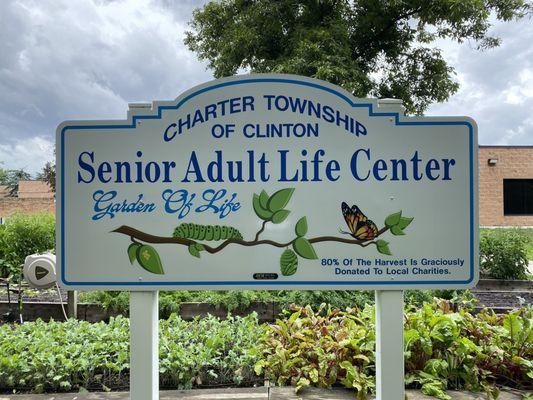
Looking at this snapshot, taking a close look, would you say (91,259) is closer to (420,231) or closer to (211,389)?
(211,389)

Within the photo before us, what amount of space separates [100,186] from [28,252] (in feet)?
25.2

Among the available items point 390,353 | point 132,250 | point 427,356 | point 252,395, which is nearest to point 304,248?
point 390,353

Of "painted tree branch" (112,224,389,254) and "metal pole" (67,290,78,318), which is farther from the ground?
"painted tree branch" (112,224,389,254)

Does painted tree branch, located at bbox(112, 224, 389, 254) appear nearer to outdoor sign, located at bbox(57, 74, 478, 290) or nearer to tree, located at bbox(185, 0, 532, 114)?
outdoor sign, located at bbox(57, 74, 478, 290)

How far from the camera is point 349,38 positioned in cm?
1259

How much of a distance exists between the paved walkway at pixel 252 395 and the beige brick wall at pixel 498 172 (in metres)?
24.5

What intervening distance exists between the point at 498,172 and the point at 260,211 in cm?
2637

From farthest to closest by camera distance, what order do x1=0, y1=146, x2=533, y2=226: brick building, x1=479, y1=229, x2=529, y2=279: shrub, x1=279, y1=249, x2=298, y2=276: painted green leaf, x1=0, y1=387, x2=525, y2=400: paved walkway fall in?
1. x1=0, y1=146, x2=533, y2=226: brick building
2. x1=479, y1=229, x2=529, y2=279: shrub
3. x1=0, y1=387, x2=525, y2=400: paved walkway
4. x1=279, y1=249, x2=298, y2=276: painted green leaf

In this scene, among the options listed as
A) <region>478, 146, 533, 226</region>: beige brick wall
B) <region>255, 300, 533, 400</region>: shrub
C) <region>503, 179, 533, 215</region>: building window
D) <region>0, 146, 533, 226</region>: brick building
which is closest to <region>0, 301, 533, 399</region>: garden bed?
<region>255, 300, 533, 400</region>: shrub

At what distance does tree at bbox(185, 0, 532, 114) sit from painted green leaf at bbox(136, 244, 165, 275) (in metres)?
8.20

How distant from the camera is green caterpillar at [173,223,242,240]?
7.70ft

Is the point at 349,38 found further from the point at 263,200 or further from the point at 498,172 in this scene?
the point at 498,172

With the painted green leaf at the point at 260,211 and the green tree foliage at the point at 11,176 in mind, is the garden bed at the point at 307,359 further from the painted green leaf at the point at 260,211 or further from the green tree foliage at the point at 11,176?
the green tree foliage at the point at 11,176

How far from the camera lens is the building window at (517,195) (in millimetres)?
24875
